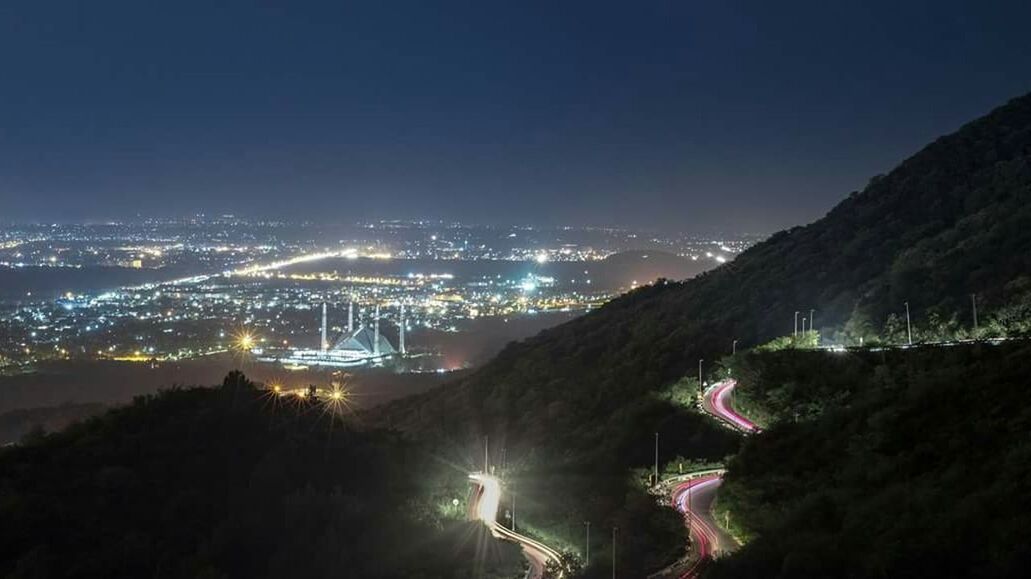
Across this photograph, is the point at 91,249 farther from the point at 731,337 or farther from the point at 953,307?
the point at 953,307

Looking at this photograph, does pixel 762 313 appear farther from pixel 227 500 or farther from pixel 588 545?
pixel 227 500

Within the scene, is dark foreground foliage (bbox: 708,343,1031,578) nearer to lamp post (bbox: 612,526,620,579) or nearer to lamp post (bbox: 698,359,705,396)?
lamp post (bbox: 612,526,620,579)

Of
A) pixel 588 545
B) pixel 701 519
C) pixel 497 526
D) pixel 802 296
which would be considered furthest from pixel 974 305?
pixel 497 526

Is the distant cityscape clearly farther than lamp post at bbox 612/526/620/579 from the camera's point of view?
Yes

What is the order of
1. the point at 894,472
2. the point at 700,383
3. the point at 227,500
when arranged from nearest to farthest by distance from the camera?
the point at 894,472 → the point at 227,500 → the point at 700,383

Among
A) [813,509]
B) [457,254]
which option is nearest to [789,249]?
[813,509]

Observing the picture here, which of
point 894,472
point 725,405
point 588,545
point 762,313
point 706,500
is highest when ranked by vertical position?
point 762,313

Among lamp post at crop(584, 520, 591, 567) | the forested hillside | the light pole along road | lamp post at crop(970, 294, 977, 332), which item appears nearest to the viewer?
lamp post at crop(584, 520, 591, 567)

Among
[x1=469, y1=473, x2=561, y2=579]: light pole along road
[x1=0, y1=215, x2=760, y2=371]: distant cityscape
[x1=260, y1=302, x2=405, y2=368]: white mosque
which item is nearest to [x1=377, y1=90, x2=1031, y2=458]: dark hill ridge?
[x1=469, y1=473, x2=561, y2=579]: light pole along road
